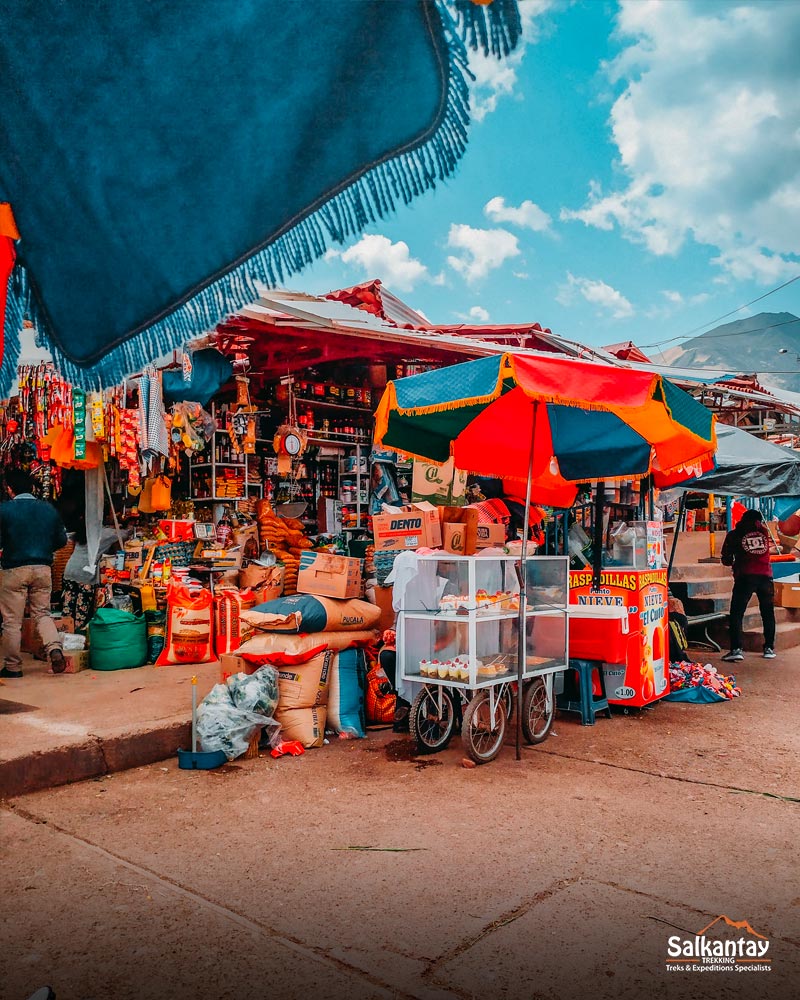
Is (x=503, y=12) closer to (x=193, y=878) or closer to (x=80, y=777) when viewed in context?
(x=193, y=878)

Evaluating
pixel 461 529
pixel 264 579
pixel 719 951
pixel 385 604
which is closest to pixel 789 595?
pixel 461 529

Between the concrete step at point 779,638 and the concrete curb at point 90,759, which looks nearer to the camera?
the concrete curb at point 90,759

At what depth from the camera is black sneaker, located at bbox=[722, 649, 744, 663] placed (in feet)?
29.1

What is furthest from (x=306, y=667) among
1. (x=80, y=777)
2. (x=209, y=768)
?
(x=80, y=777)

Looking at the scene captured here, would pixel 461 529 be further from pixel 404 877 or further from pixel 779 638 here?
pixel 779 638

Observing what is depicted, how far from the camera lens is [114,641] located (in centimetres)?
754

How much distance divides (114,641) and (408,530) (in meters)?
3.16

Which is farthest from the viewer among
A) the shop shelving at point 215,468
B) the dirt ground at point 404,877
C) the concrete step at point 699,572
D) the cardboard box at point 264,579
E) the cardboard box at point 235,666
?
the concrete step at point 699,572

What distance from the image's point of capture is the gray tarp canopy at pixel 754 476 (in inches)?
353

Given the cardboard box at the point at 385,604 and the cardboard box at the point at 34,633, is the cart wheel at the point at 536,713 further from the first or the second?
the cardboard box at the point at 34,633

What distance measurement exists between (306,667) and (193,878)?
6.98ft

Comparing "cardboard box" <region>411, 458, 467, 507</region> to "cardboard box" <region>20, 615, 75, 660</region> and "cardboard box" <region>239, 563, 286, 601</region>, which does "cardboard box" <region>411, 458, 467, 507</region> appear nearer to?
"cardboard box" <region>239, 563, 286, 601</region>

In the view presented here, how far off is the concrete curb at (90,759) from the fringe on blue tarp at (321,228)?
3137 millimetres

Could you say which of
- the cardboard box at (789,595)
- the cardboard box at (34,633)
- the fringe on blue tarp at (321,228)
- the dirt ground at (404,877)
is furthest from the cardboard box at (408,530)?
the cardboard box at (789,595)
